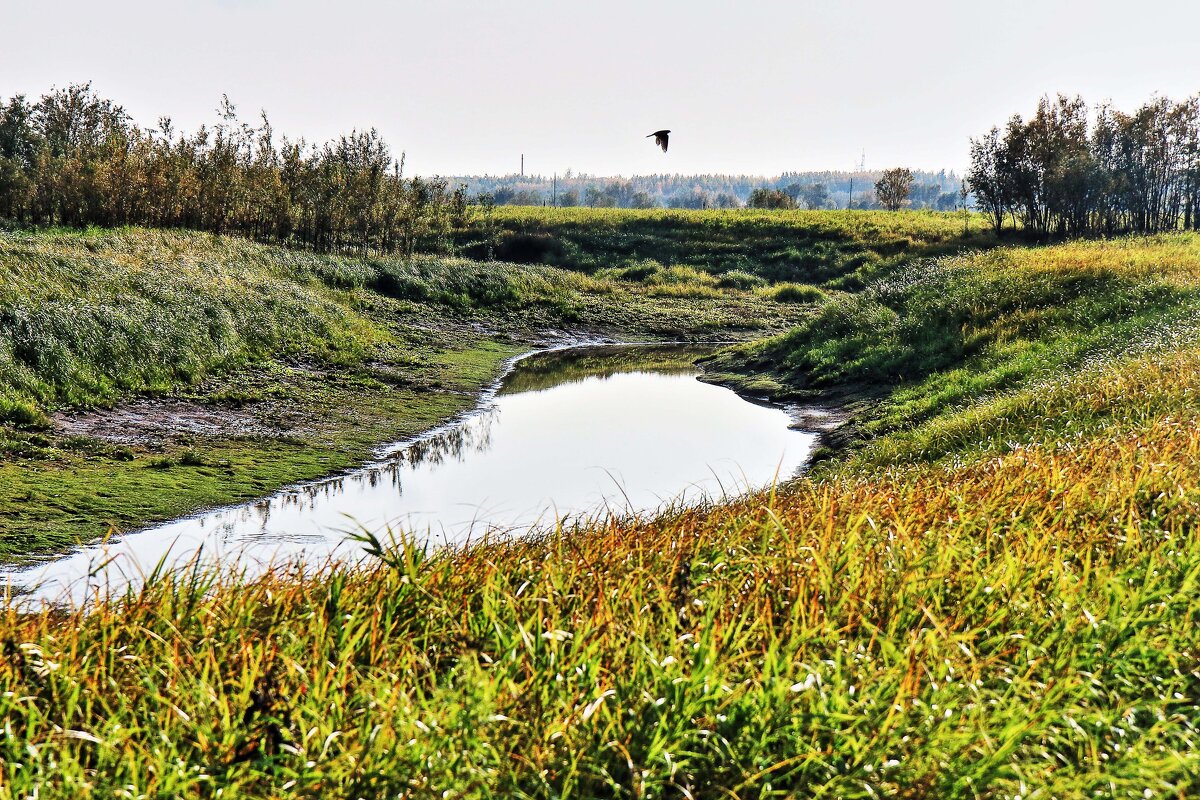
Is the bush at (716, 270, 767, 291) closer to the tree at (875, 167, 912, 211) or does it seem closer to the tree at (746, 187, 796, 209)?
the tree at (746, 187, 796, 209)

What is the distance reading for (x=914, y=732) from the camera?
381 cm

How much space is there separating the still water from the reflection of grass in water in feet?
0.79

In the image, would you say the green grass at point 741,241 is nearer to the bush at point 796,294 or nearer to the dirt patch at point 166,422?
the bush at point 796,294

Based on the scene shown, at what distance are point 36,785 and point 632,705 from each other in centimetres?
208

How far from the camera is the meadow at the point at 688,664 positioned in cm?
363

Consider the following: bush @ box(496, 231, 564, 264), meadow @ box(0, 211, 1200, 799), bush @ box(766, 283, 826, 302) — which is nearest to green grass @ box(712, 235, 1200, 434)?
meadow @ box(0, 211, 1200, 799)

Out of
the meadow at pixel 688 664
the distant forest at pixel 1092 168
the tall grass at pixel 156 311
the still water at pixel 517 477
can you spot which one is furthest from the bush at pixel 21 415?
the distant forest at pixel 1092 168

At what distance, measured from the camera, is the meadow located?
363cm

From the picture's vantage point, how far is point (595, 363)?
2822cm

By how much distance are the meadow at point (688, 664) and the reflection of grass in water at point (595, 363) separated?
1675 cm

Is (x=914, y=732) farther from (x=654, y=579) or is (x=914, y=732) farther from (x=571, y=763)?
(x=654, y=579)

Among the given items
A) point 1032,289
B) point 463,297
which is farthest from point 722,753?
point 463,297

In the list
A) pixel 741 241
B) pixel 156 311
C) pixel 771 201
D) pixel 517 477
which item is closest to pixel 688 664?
pixel 517 477

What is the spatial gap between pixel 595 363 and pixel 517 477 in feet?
46.1
